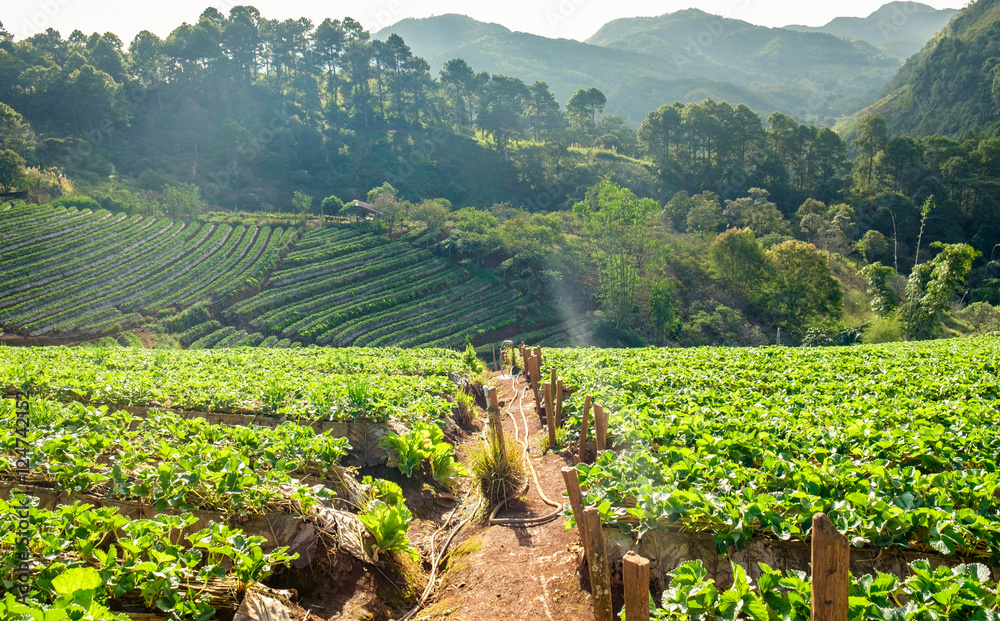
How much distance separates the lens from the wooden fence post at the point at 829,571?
102 inches

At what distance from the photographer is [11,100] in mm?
65375

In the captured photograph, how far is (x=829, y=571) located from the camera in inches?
104

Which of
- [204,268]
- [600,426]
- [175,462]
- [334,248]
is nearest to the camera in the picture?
[175,462]

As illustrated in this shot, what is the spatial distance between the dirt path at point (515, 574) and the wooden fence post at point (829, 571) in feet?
7.32

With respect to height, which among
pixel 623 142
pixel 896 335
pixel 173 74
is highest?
pixel 173 74

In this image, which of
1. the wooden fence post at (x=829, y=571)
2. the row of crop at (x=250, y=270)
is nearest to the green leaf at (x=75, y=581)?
the wooden fence post at (x=829, y=571)

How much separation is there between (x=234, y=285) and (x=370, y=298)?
30.9ft

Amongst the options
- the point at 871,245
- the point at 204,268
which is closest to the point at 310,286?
the point at 204,268

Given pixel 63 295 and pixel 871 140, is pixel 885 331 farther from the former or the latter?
pixel 63 295

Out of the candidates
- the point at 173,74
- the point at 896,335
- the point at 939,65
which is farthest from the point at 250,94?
the point at 939,65

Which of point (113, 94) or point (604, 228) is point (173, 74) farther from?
point (604, 228)

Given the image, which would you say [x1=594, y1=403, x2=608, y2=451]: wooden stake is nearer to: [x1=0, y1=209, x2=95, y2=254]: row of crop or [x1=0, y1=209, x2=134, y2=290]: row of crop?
[x1=0, y1=209, x2=134, y2=290]: row of crop

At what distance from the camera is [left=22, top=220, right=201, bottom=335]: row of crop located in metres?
31.1

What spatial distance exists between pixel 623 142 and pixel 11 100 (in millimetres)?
81565
